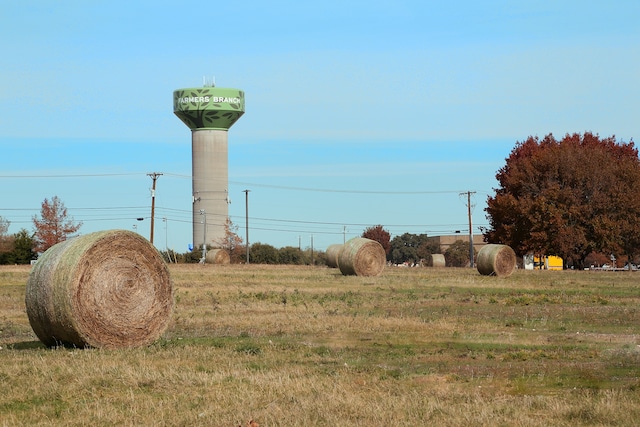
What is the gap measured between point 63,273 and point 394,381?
25.1 feet

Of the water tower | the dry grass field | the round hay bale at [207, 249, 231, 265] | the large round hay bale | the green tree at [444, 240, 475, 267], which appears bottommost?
the dry grass field

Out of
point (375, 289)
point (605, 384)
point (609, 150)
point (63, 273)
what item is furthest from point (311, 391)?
point (609, 150)

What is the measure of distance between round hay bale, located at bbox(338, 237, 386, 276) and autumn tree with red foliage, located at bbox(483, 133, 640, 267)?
73.8 feet

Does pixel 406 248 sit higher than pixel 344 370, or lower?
higher

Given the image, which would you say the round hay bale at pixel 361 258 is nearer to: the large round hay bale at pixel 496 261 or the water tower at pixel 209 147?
the large round hay bale at pixel 496 261

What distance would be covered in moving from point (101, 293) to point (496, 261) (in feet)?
113

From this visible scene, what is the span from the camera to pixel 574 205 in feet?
227

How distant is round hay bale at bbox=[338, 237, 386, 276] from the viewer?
49375 millimetres

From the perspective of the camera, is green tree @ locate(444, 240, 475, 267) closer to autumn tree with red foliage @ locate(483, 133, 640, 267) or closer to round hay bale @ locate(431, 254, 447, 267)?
round hay bale @ locate(431, 254, 447, 267)

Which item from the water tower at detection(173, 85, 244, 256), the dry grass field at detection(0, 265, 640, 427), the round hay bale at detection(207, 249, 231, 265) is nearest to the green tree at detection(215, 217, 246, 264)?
the water tower at detection(173, 85, 244, 256)

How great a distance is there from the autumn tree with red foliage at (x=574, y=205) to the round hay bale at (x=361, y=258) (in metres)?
22.5

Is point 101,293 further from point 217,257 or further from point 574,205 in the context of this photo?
point 217,257

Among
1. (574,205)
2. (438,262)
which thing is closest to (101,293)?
(574,205)

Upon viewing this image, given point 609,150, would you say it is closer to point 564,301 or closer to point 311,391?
point 564,301
